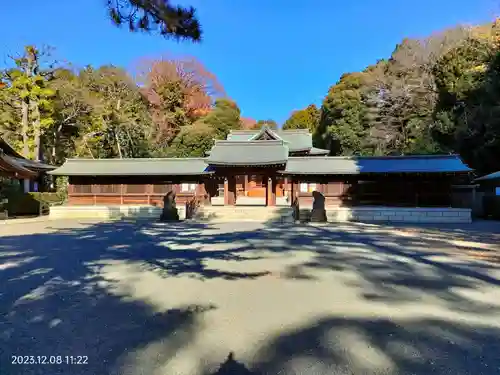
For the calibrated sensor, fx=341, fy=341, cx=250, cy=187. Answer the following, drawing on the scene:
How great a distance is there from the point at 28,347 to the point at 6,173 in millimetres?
17868

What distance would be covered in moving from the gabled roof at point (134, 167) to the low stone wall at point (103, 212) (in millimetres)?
2307

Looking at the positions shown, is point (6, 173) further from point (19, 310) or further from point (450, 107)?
point (450, 107)

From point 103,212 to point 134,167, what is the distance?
367 centimetres

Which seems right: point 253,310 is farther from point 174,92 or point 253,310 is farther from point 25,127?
point 174,92

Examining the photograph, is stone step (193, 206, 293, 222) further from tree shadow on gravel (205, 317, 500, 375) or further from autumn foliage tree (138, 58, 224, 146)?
autumn foliage tree (138, 58, 224, 146)

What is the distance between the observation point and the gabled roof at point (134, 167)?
811 inches

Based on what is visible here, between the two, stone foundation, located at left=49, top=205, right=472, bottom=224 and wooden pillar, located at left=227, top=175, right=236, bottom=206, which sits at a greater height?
wooden pillar, located at left=227, top=175, right=236, bottom=206

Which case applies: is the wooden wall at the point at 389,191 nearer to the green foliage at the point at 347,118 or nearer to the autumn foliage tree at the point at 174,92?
the green foliage at the point at 347,118

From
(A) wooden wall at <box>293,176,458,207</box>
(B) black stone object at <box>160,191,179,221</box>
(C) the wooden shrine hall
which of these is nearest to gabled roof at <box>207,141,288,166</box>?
(C) the wooden shrine hall

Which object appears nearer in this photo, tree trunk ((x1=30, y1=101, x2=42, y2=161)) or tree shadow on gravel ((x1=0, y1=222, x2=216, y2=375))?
tree shadow on gravel ((x1=0, y1=222, x2=216, y2=375))

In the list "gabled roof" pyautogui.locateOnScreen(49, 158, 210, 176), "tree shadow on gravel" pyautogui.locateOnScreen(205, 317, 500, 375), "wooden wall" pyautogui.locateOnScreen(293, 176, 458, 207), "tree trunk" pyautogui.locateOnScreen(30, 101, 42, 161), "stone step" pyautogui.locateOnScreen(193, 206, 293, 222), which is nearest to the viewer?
"tree shadow on gravel" pyautogui.locateOnScreen(205, 317, 500, 375)

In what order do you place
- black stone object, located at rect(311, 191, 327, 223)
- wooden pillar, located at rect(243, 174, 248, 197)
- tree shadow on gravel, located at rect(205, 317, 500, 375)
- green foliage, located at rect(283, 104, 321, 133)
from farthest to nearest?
green foliage, located at rect(283, 104, 321, 133)
wooden pillar, located at rect(243, 174, 248, 197)
black stone object, located at rect(311, 191, 327, 223)
tree shadow on gravel, located at rect(205, 317, 500, 375)

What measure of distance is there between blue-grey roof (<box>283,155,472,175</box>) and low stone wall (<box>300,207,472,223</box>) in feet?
7.02

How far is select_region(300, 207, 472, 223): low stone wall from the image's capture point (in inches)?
658
